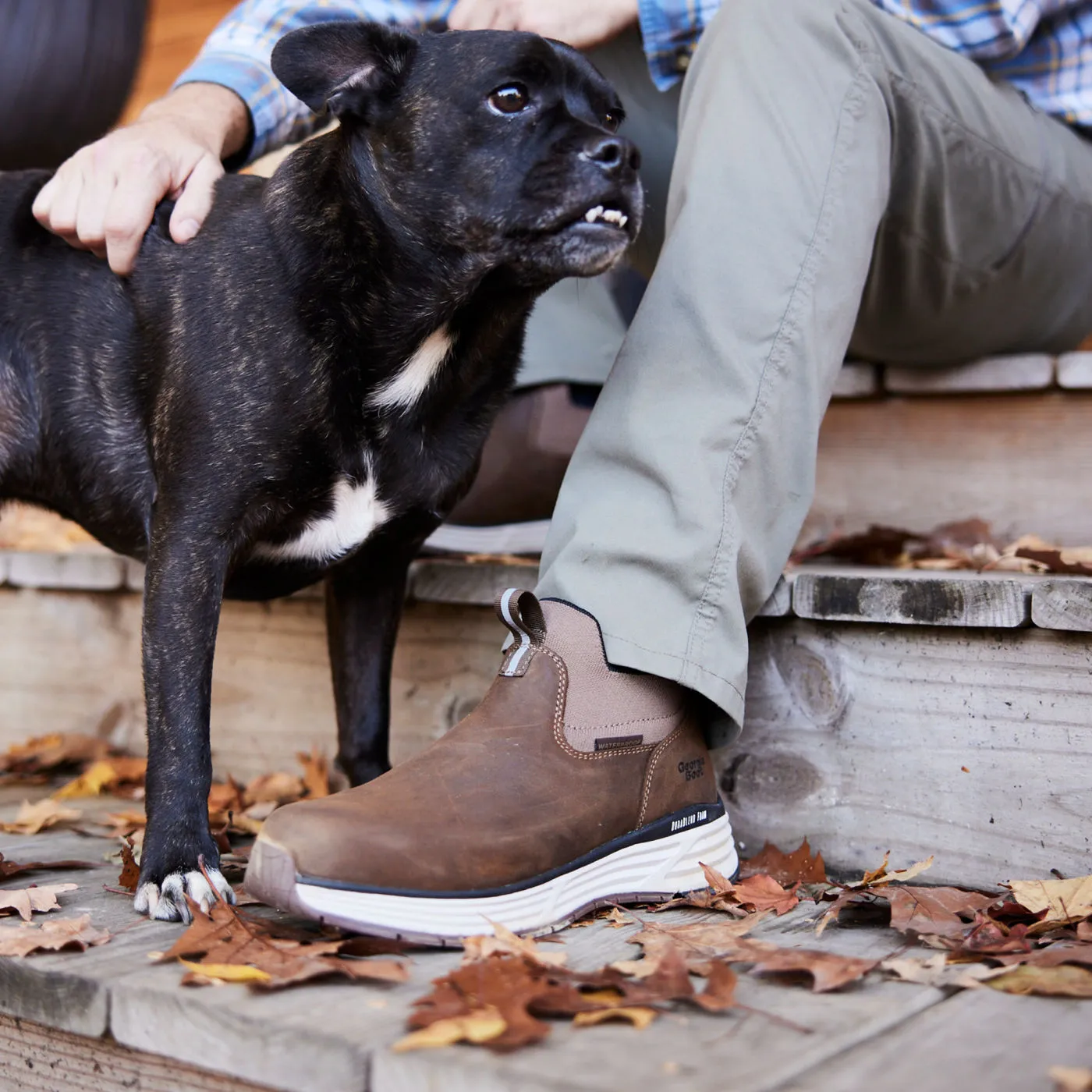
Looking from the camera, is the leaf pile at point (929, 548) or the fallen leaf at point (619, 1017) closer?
the fallen leaf at point (619, 1017)

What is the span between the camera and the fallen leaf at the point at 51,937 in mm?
1293

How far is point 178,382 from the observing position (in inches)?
68.9

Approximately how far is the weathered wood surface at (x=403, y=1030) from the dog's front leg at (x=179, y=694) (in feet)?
0.73

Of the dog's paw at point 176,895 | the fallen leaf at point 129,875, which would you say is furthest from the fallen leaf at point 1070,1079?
the fallen leaf at point 129,875

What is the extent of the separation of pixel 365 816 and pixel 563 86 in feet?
3.78

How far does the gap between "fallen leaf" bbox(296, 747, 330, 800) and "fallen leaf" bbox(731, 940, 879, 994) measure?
46.8 inches

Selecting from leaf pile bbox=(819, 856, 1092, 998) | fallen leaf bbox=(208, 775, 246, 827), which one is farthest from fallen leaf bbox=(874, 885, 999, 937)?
fallen leaf bbox=(208, 775, 246, 827)

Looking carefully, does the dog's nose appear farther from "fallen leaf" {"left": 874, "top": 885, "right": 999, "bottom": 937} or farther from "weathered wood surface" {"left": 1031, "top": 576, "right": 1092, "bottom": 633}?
"fallen leaf" {"left": 874, "top": 885, "right": 999, "bottom": 937}

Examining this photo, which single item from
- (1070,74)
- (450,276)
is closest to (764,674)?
(450,276)

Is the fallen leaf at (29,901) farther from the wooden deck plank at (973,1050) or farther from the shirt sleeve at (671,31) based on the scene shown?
the shirt sleeve at (671,31)

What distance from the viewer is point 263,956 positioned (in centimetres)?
123

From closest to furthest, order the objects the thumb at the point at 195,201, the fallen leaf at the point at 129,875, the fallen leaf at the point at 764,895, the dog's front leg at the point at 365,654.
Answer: the fallen leaf at the point at 764,895 → the fallen leaf at the point at 129,875 → the thumb at the point at 195,201 → the dog's front leg at the point at 365,654

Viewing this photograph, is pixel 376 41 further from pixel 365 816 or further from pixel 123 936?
pixel 123 936

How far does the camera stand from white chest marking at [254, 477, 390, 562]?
5.89ft
